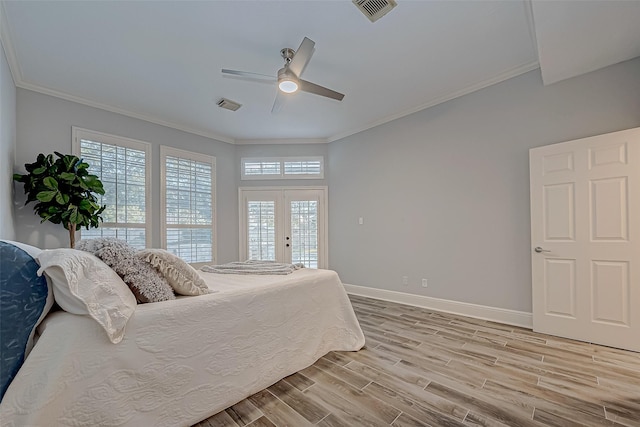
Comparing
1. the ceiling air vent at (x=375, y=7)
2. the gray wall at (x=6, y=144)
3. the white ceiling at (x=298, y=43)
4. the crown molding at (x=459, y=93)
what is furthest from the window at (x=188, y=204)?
the ceiling air vent at (x=375, y=7)

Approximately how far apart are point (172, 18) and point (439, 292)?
4.22m

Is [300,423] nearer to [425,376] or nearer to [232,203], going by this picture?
[425,376]

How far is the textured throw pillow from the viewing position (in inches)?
65.9

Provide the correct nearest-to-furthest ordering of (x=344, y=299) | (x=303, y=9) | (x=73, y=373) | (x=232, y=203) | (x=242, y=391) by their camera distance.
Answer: (x=73, y=373), (x=242, y=391), (x=303, y=9), (x=344, y=299), (x=232, y=203)

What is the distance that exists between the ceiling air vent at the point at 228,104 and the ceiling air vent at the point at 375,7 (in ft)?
7.43

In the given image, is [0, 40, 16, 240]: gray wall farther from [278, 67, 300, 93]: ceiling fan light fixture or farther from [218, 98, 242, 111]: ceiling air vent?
[278, 67, 300, 93]: ceiling fan light fixture

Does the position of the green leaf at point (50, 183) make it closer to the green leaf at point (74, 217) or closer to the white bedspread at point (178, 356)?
the green leaf at point (74, 217)

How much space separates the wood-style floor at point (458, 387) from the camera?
166 cm

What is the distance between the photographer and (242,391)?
182 centimetres

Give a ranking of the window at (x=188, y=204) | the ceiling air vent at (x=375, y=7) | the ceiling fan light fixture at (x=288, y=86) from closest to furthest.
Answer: the ceiling air vent at (x=375, y=7)
the ceiling fan light fixture at (x=288, y=86)
the window at (x=188, y=204)

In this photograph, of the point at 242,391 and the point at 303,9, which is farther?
the point at 303,9

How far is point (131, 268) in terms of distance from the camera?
1556 mm

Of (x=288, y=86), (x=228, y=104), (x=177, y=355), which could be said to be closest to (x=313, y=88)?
(x=288, y=86)

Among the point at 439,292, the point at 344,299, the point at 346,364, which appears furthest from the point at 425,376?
the point at 439,292
